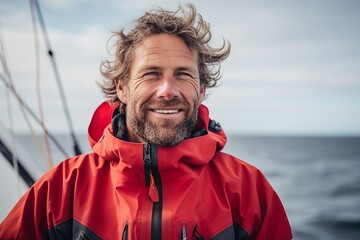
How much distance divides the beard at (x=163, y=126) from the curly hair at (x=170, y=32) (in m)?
0.47

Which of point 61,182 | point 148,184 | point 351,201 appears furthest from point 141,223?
point 351,201

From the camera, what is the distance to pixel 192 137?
2107mm

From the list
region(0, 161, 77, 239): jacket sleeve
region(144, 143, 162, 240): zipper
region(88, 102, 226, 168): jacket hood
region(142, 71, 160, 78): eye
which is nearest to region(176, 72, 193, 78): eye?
region(142, 71, 160, 78): eye

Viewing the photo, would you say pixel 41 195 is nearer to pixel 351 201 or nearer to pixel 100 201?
pixel 100 201

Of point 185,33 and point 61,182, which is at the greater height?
point 185,33

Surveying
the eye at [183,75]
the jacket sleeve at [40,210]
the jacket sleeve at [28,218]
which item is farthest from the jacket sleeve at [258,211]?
the jacket sleeve at [28,218]

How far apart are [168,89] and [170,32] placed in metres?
0.56

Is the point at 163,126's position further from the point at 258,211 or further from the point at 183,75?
the point at 258,211

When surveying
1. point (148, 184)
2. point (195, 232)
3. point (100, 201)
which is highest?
point (148, 184)

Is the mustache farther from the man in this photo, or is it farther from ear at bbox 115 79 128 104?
ear at bbox 115 79 128 104

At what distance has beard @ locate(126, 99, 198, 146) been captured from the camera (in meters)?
1.91

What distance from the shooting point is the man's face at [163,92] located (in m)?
1.97

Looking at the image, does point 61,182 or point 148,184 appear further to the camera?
point 61,182

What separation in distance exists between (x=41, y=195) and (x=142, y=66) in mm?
1113
